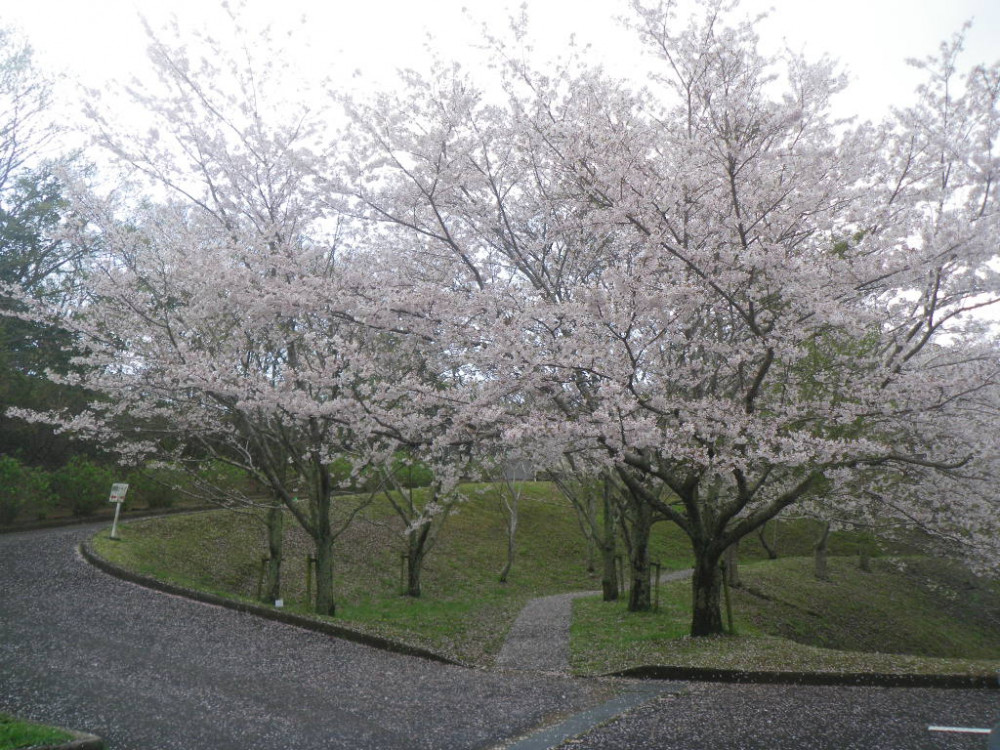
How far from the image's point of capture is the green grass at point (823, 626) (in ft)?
26.6

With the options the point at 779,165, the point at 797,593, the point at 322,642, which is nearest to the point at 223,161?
the point at 322,642

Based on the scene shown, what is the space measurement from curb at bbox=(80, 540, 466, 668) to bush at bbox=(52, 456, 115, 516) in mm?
6623

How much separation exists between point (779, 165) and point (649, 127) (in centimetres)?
178

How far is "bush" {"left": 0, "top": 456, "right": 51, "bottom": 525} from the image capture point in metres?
15.7

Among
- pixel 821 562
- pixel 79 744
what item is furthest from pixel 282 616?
pixel 821 562

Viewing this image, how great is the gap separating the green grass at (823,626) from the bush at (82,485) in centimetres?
1269

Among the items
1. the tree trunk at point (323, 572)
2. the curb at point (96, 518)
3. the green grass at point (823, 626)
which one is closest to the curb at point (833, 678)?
the green grass at point (823, 626)

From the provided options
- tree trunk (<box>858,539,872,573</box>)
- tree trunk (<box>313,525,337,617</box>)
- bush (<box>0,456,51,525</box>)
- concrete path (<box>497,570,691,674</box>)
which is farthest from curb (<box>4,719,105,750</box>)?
tree trunk (<box>858,539,872,573</box>)

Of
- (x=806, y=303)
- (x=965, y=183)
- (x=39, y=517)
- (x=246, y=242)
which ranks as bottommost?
(x=39, y=517)

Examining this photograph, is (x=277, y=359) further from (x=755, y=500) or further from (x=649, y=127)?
(x=755, y=500)

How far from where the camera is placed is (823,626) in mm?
16953

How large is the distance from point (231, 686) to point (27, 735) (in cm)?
231

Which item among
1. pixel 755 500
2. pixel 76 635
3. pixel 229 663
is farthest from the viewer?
pixel 755 500

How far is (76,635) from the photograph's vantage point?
8062 mm
